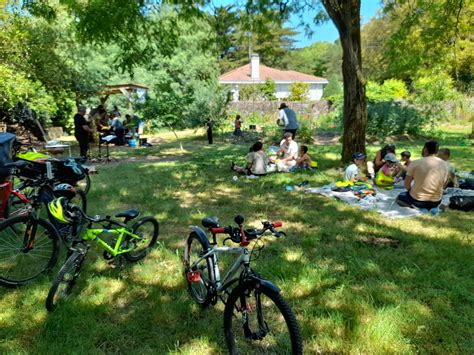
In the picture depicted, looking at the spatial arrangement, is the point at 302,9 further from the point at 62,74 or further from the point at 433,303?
the point at 62,74

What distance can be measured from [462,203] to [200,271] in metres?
4.95

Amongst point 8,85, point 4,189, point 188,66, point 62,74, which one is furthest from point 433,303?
point 188,66

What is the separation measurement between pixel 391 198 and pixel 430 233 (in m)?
1.87

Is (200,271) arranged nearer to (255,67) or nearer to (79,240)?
(79,240)

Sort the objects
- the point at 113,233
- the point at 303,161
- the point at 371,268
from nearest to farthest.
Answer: the point at 113,233 → the point at 371,268 → the point at 303,161

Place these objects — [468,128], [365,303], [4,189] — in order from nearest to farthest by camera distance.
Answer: [365,303] < [4,189] < [468,128]

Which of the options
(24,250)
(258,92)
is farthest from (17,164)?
(258,92)

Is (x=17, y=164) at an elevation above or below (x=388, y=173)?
above

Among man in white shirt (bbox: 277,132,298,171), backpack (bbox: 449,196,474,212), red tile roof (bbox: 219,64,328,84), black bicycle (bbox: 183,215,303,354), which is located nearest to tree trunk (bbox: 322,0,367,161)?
man in white shirt (bbox: 277,132,298,171)

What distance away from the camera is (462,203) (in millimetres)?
6094

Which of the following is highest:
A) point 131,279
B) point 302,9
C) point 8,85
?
point 302,9

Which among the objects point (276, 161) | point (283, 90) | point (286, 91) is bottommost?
point (276, 161)

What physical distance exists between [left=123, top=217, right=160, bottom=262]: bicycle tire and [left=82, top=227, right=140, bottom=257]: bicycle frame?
0.29 feet

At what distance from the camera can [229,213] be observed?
626 cm
